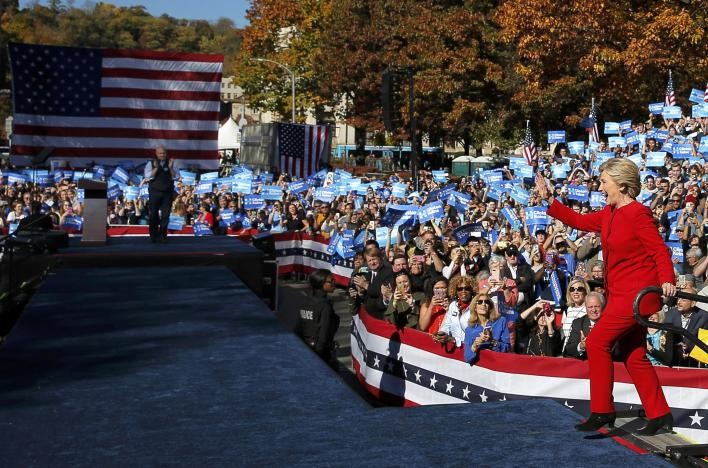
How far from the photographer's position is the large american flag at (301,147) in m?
36.1

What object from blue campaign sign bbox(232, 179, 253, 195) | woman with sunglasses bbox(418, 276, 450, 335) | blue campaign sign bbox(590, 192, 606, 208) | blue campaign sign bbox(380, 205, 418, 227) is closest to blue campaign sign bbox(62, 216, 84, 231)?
blue campaign sign bbox(232, 179, 253, 195)

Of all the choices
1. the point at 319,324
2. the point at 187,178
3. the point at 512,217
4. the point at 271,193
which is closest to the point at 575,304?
the point at 319,324

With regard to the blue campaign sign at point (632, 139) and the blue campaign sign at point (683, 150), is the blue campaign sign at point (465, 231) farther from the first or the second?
the blue campaign sign at point (632, 139)

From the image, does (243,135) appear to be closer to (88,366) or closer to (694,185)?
(694,185)

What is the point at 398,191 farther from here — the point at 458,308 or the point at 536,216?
the point at 458,308

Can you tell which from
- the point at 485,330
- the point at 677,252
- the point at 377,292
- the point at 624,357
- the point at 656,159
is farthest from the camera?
the point at 656,159

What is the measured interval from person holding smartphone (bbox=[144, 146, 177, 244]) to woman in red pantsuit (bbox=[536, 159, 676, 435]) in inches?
443

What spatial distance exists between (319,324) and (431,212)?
6.76 meters

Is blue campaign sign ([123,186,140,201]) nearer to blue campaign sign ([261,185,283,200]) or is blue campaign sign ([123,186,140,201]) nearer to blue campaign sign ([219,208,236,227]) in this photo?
blue campaign sign ([219,208,236,227])

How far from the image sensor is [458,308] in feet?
36.1

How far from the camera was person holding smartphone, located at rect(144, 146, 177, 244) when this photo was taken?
16.9m

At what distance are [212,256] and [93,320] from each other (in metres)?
5.28

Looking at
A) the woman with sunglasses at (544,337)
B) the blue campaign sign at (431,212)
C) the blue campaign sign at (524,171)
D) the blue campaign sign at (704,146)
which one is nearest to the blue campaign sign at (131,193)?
the blue campaign sign at (524,171)

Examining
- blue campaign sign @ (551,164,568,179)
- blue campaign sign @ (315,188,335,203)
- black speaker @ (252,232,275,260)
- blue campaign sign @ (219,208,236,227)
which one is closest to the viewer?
black speaker @ (252,232,275,260)
